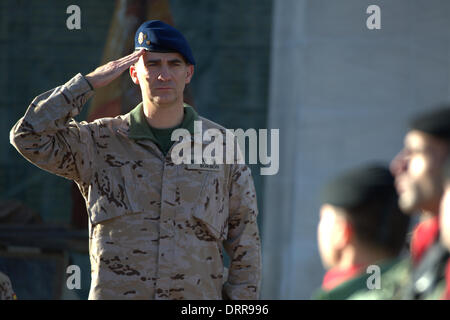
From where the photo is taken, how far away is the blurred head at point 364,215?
226 cm

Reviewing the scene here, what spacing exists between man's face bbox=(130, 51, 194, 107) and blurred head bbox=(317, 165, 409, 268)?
1466 millimetres

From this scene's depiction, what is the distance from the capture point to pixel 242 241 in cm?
371

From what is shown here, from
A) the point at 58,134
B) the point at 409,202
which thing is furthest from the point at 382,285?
the point at 58,134

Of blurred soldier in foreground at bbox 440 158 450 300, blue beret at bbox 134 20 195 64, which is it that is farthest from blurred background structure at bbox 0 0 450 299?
blurred soldier in foreground at bbox 440 158 450 300

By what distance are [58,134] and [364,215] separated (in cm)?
170

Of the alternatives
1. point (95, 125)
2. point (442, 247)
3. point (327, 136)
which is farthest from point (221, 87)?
point (442, 247)

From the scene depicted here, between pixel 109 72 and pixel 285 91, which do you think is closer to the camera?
pixel 109 72

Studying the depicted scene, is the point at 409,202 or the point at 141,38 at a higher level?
the point at 141,38

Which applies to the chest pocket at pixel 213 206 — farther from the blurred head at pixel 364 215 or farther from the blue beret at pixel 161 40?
the blurred head at pixel 364 215

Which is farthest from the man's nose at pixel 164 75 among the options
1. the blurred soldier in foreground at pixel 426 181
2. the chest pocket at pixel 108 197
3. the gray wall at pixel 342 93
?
the gray wall at pixel 342 93

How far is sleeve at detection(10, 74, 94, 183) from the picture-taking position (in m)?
3.51

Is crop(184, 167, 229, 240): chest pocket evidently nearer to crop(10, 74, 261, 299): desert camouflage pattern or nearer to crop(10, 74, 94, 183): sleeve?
crop(10, 74, 261, 299): desert camouflage pattern

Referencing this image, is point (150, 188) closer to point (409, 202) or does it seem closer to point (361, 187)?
point (361, 187)

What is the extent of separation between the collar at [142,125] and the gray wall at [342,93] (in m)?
2.91
